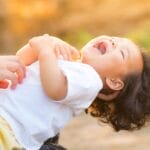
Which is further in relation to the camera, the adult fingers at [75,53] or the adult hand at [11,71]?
the adult fingers at [75,53]

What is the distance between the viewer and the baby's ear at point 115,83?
122 inches

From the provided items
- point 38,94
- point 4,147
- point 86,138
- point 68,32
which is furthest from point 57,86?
point 68,32

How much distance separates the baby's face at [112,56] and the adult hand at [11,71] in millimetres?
282

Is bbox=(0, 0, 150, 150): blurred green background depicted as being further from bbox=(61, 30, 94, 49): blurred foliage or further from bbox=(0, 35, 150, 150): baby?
bbox=(0, 35, 150, 150): baby

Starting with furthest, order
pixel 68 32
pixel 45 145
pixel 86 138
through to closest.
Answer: pixel 68 32
pixel 86 138
pixel 45 145

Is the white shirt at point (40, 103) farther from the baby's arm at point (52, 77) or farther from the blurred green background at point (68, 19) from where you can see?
the blurred green background at point (68, 19)

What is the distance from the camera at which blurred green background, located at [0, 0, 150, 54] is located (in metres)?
7.37

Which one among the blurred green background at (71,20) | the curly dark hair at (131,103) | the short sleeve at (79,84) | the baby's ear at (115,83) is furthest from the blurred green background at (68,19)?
the short sleeve at (79,84)

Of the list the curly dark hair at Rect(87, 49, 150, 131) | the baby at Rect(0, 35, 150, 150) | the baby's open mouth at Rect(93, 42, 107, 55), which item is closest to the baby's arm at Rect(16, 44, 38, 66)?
the baby at Rect(0, 35, 150, 150)

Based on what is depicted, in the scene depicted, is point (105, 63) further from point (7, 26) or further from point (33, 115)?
point (7, 26)

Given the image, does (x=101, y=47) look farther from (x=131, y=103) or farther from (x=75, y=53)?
(x=131, y=103)

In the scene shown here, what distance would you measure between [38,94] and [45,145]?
0.22 m

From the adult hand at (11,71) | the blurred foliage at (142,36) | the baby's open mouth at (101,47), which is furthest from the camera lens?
the blurred foliage at (142,36)

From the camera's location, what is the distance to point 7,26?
7.51 metres
